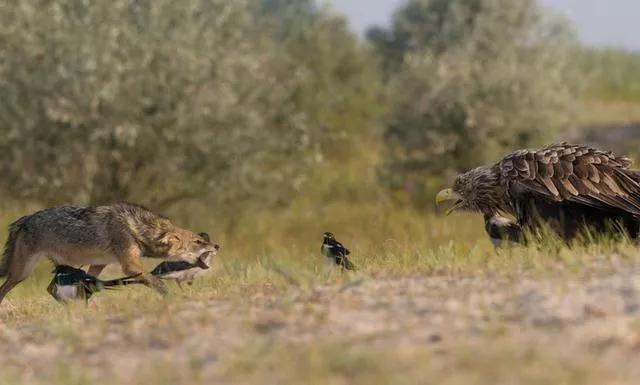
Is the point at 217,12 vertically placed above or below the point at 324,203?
above

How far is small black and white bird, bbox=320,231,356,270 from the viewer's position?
9905 mm

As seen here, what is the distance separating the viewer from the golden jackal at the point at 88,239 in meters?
11.4

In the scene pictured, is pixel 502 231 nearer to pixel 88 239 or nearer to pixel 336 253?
pixel 336 253

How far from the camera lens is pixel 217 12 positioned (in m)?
22.2

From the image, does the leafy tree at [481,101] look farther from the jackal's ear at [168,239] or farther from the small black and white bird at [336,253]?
the jackal's ear at [168,239]

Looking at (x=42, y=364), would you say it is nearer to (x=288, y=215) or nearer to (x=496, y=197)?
(x=496, y=197)

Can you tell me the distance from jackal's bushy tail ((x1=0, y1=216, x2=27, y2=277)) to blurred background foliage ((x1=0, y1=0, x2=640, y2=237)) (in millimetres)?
8167

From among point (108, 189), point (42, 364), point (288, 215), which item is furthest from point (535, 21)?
point (42, 364)

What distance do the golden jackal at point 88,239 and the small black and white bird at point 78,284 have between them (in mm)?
579

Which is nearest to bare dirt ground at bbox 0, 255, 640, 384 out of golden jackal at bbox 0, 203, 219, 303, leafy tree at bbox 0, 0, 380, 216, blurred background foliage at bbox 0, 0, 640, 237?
golden jackal at bbox 0, 203, 219, 303

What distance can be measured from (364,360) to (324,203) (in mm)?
22784

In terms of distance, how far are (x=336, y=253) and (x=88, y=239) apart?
2776mm

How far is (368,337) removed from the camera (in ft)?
18.6

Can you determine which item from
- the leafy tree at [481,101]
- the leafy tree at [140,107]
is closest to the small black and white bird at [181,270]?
the leafy tree at [140,107]
